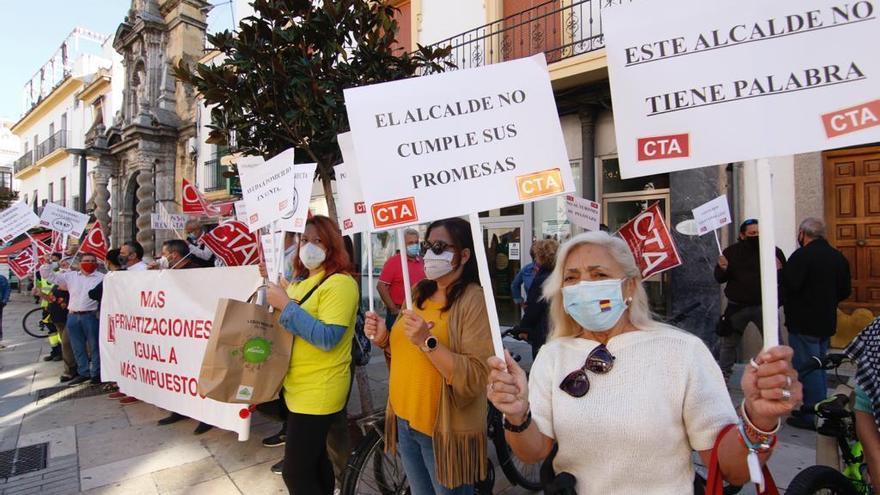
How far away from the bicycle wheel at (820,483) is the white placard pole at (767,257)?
150 centimetres

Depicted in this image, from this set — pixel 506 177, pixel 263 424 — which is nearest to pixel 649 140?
pixel 506 177

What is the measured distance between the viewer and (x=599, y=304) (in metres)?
1.68

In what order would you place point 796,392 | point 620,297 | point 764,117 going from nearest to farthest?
point 796,392 → point 764,117 → point 620,297

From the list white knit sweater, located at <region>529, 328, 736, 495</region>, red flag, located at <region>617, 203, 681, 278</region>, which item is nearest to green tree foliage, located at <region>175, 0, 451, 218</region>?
red flag, located at <region>617, 203, 681, 278</region>

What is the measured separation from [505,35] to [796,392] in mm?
9286

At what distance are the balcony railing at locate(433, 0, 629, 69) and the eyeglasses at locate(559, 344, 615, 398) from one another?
271 inches

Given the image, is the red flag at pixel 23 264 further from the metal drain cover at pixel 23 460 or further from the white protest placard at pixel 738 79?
the white protest placard at pixel 738 79

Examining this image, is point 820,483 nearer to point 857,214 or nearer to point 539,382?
point 539,382

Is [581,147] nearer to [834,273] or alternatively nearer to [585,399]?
[834,273]

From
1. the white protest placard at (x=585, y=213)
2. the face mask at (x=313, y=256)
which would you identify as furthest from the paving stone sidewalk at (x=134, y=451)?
the white protest placard at (x=585, y=213)

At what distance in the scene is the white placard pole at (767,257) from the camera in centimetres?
123

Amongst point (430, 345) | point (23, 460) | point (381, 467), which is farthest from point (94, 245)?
point (430, 345)

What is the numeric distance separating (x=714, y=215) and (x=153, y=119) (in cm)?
1998

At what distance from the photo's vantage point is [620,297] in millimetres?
1687
